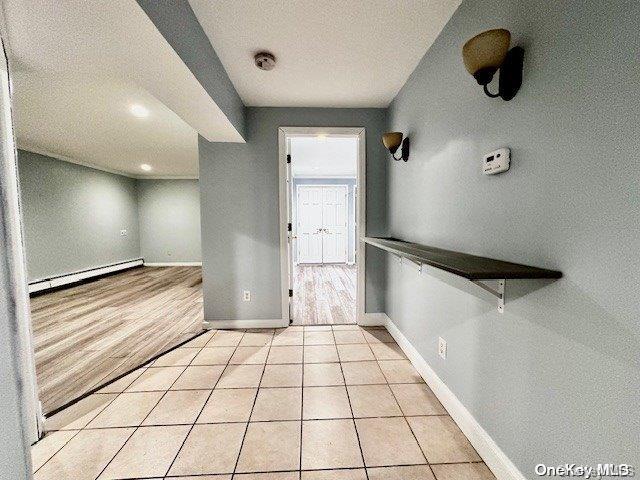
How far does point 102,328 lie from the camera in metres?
3.12

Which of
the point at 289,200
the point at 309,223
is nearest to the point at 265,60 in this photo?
the point at 289,200

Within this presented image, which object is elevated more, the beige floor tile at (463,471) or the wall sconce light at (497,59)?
the wall sconce light at (497,59)

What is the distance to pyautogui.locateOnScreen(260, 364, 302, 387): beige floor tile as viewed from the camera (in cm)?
201

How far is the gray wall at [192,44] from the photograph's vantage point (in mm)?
1193

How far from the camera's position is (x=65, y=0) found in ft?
3.35

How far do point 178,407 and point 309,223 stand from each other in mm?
6124

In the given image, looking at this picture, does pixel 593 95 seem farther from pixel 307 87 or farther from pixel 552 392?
pixel 307 87

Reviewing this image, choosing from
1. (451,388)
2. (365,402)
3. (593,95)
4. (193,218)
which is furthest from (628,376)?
(193,218)

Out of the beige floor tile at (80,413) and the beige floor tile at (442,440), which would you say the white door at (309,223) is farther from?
the beige floor tile at (442,440)

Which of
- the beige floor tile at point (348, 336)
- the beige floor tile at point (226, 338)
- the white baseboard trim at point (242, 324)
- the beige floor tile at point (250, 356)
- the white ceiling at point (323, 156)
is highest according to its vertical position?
the white ceiling at point (323, 156)

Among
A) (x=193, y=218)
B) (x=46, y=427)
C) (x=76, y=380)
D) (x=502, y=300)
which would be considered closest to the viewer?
(x=502, y=300)

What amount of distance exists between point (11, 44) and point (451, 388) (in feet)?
10.0

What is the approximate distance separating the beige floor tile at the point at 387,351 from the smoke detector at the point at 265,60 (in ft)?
8.36

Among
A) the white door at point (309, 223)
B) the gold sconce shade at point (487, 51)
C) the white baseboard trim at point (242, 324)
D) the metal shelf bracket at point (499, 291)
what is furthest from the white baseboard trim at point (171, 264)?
the gold sconce shade at point (487, 51)
